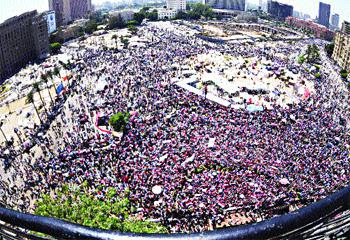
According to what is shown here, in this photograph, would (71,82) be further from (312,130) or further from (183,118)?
(312,130)

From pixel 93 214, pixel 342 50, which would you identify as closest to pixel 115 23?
pixel 342 50

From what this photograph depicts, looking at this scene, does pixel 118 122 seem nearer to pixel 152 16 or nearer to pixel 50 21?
pixel 50 21

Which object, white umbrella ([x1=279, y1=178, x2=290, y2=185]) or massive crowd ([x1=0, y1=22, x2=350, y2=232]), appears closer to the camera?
massive crowd ([x1=0, y1=22, x2=350, y2=232])

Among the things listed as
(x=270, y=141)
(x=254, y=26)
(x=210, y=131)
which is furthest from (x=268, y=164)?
(x=254, y=26)

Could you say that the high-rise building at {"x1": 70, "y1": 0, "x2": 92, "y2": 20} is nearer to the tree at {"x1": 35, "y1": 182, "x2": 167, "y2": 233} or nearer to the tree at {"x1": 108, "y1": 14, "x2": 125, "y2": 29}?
the tree at {"x1": 108, "y1": 14, "x2": 125, "y2": 29}

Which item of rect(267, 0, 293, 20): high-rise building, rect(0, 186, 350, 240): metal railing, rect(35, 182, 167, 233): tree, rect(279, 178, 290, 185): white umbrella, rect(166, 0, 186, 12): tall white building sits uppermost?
rect(166, 0, 186, 12): tall white building

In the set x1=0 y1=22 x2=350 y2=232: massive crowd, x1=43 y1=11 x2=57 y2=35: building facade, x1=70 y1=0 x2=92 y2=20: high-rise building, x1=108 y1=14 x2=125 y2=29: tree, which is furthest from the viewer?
x1=70 y1=0 x2=92 y2=20: high-rise building

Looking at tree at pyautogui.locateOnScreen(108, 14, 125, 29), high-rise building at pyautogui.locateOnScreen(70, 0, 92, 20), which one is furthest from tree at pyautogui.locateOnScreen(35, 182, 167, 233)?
high-rise building at pyautogui.locateOnScreen(70, 0, 92, 20)

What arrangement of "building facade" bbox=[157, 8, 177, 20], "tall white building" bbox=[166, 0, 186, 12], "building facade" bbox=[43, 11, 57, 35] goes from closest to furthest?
"building facade" bbox=[43, 11, 57, 35] → "building facade" bbox=[157, 8, 177, 20] → "tall white building" bbox=[166, 0, 186, 12]
